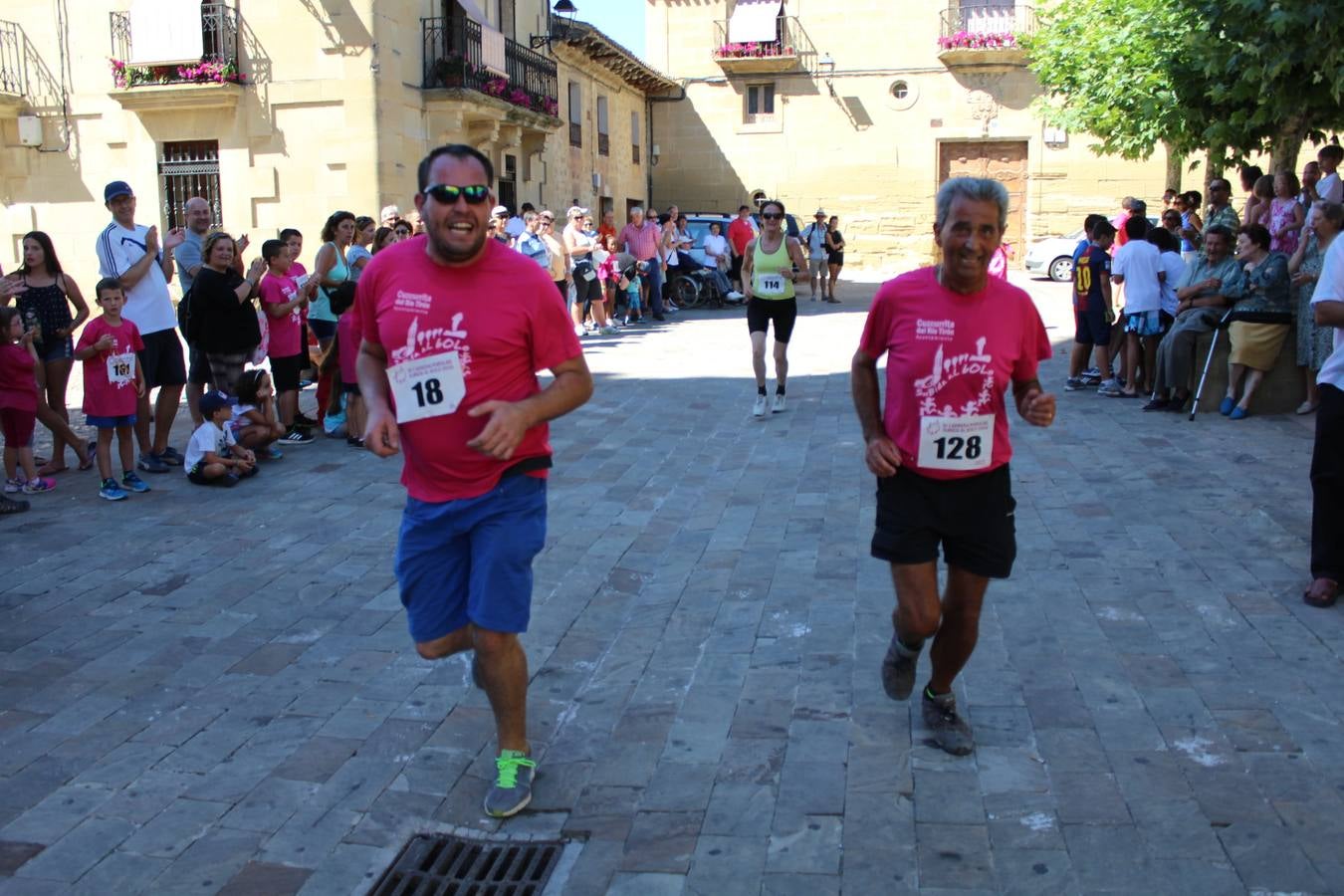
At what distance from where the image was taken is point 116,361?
7.66 meters

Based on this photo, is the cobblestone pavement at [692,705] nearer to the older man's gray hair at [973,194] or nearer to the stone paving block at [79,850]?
the stone paving block at [79,850]

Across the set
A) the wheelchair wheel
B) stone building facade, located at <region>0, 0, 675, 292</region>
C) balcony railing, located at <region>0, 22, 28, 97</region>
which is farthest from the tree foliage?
balcony railing, located at <region>0, 22, 28, 97</region>

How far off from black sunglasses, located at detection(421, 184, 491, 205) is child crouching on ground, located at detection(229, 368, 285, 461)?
5477mm

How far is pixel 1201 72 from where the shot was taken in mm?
12773

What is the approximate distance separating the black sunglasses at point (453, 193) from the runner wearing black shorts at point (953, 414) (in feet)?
4.02

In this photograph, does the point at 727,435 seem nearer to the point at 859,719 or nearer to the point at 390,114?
the point at 859,719

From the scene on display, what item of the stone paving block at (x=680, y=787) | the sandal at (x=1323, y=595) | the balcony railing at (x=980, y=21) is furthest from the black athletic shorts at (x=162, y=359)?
the balcony railing at (x=980, y=21)

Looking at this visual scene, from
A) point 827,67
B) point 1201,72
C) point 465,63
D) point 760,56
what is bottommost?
point 1201,72

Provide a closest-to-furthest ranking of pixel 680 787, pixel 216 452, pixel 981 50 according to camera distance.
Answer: pixel 680 787 → pixel 216 452 → pixel 981 50

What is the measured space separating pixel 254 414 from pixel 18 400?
1.49 meters

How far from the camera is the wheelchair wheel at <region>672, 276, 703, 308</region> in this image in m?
22.6

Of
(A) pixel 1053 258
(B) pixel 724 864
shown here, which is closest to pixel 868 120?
(A) pixel 1053 258

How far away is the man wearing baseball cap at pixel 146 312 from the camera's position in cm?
830

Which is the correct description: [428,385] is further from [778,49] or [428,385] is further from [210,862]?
[778,49]
